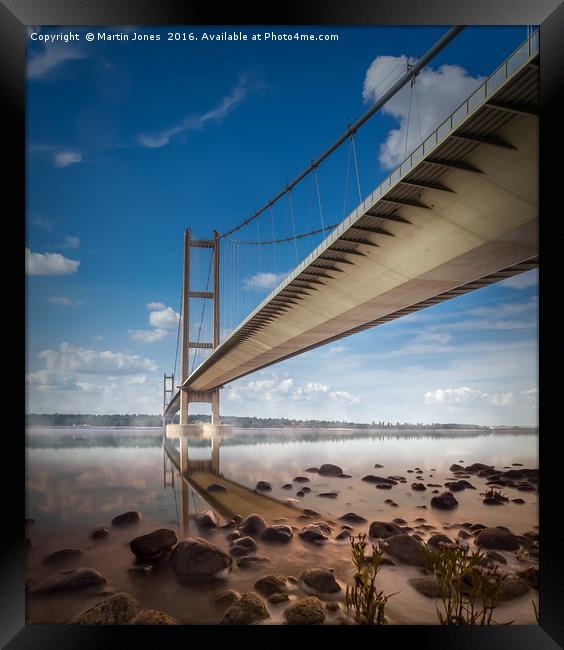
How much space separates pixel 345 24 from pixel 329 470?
6372 mm

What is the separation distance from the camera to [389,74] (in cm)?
626

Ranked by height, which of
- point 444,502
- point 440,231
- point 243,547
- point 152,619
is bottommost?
point 152,619

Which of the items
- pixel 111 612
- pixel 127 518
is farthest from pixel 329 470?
pixel 111 612

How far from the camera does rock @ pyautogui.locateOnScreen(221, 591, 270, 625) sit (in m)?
4.38

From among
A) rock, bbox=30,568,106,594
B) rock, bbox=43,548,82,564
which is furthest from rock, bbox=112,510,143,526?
rock, bbox=30,568,106,594

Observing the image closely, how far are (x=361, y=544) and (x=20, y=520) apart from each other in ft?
11.3

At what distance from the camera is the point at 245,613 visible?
4.41 meters

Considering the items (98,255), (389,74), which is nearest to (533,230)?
(389,74)

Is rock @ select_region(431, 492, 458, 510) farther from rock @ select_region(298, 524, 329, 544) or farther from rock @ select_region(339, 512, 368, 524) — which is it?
rock @ select_region(298, 524, 329, 544)

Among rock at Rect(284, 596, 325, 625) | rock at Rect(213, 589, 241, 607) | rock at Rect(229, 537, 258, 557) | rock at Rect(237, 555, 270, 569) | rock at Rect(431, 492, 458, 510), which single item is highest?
rock at Rect(431, 492, 458, 510)

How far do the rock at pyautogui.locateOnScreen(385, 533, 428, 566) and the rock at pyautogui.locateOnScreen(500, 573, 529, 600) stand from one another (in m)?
0.75

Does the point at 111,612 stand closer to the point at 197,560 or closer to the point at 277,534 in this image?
the point at 197,560

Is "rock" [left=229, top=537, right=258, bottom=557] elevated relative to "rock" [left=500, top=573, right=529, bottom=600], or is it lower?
elevated

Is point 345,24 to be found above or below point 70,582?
above
